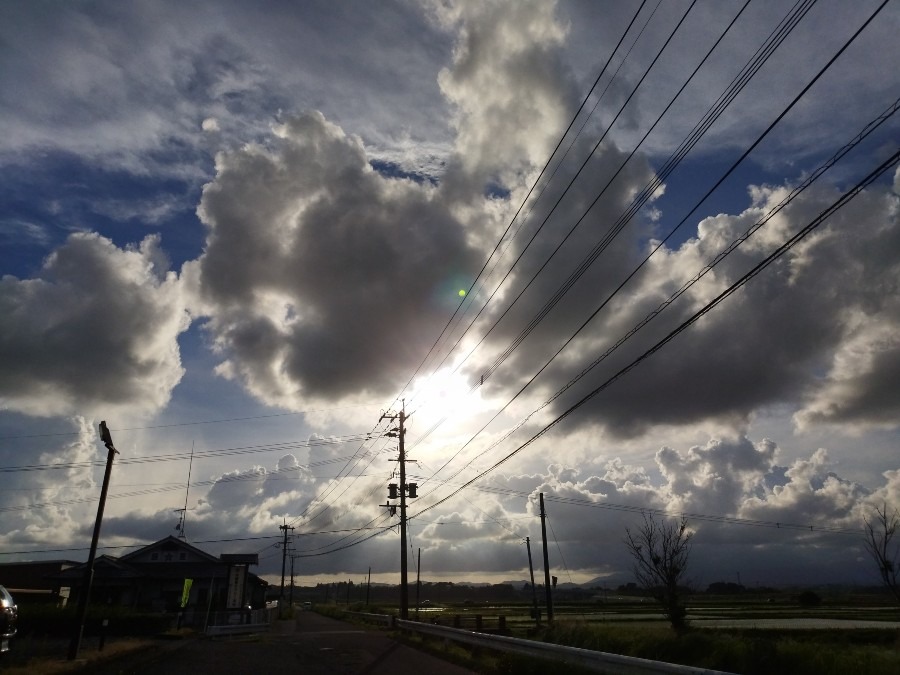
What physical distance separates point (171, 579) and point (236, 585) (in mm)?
5754

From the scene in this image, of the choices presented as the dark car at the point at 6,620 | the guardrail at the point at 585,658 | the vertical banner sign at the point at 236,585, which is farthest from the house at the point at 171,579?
the guardrail at the point at 585,658

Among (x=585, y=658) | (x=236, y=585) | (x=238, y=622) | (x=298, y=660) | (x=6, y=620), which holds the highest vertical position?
(x=236, y=585)

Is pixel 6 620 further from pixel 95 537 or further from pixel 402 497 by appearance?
pixel 402 497

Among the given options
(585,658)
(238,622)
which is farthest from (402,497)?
(585,658)

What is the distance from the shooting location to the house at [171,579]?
46812 mm

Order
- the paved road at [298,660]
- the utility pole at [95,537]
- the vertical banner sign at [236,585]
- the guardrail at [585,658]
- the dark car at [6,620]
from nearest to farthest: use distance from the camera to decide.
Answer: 1. the guardrail at [585,658]
2. the dark car at [6,620]
3. the paved road at [298,660]
4. the utility pole at [95,537]
5. the vertical banner sign at [236,585]

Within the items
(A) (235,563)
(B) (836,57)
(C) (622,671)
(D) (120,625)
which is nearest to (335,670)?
(C) (622,671)

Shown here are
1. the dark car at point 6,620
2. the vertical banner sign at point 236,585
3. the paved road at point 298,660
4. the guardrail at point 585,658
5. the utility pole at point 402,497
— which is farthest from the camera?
the vertical banner sign at point 236,585

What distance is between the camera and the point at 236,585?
53.3m

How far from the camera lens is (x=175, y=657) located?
21.0m

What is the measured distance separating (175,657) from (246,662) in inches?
170

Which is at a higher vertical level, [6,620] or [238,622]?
[6,620]

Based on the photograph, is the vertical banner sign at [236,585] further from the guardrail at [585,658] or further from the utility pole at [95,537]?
the guardrail at [585,658]

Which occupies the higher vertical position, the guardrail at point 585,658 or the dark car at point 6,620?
the dark car at point 6,620
